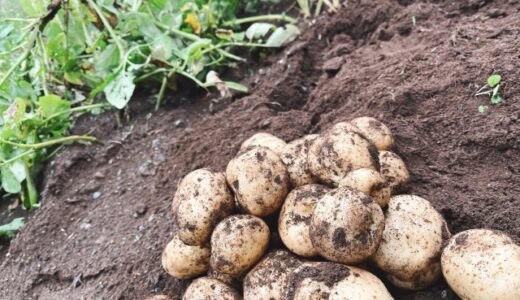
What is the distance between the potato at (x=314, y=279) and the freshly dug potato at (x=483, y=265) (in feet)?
1.05

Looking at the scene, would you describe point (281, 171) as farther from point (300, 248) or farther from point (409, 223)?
point (409, 223)

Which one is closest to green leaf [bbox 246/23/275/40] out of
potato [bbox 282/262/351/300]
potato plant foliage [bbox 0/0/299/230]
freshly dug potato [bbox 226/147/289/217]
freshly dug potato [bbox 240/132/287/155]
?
potato plant foliage [bbox 0/0/299/230]

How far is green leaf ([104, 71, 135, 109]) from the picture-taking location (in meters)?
3.09

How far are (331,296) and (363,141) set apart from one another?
22.4 inches

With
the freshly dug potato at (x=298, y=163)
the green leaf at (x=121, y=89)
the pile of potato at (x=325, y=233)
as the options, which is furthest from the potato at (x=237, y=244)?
the green leaf at (x=121, y=89)

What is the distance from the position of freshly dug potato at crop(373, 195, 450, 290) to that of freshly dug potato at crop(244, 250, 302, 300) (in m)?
0.29

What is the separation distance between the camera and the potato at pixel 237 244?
1.83 meters

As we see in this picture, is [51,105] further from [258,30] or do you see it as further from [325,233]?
[325,233]

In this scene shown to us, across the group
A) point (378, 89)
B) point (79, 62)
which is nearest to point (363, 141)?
point (378, 89)

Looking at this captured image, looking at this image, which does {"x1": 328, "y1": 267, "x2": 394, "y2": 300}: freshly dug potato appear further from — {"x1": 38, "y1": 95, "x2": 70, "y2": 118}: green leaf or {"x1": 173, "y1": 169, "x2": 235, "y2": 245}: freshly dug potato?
{"x1": 38, "y1": 95, "x2": 70, "y2": 118}: green leaf

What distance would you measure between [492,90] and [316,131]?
805 mm

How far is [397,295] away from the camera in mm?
1853

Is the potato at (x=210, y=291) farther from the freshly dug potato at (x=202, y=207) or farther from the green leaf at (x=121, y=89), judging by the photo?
the green leaf at (x=121, y=89)

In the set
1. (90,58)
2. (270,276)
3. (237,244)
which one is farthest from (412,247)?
(90,58)
